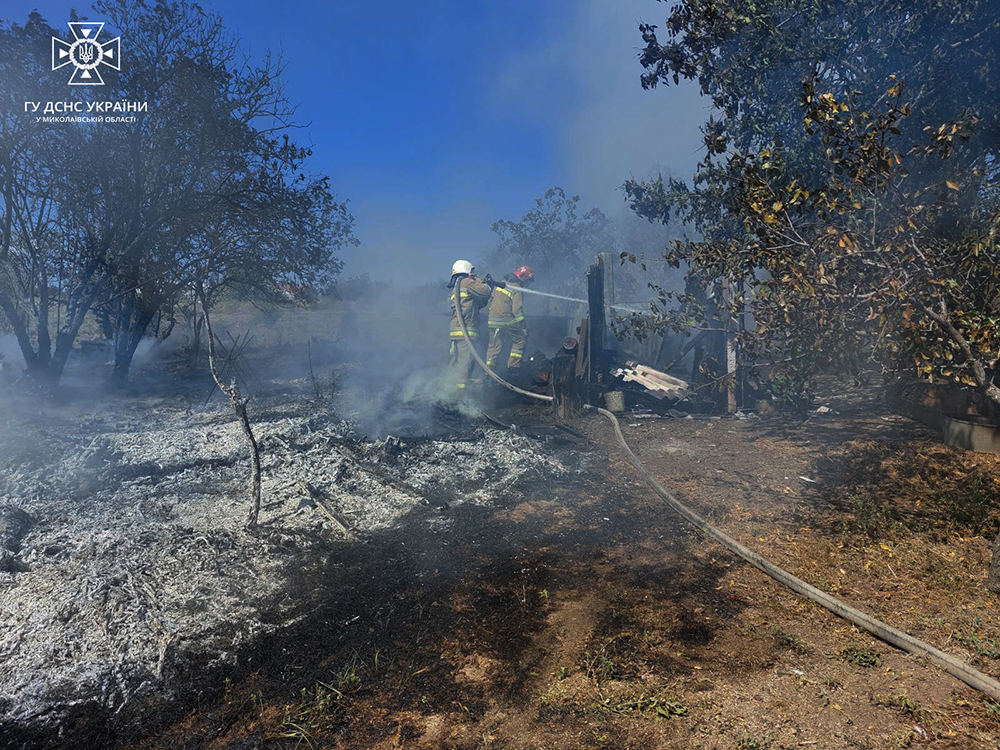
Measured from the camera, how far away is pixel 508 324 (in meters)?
11.0

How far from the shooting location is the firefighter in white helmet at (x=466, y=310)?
36.0 feet

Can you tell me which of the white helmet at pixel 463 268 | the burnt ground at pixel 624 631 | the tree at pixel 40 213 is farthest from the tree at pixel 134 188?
the burnt ground at pixel 624 631

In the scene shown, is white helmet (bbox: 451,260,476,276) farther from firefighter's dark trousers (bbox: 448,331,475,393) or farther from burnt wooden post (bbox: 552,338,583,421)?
burnt wooden post (bbox: 552,338,583,421)

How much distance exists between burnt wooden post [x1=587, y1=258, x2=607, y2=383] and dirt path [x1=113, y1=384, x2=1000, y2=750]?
15.4 feet

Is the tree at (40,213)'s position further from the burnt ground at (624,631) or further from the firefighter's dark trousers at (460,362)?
the burnt ground at (624,631)

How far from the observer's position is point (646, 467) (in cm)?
698

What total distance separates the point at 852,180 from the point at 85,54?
42.2 ft

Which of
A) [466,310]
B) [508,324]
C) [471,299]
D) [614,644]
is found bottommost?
[614,644]

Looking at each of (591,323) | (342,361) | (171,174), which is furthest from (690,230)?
(171,174)

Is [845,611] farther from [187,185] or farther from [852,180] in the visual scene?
[187,185]

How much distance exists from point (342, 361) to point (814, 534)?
1377 centimetres

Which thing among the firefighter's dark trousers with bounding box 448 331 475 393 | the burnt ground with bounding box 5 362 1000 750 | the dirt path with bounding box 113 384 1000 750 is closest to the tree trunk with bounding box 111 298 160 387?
the firefighter's dark trousers with bounding box 448 331 475 393

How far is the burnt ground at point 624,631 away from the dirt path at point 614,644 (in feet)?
0.04

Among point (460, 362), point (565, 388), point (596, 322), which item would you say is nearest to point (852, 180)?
point (565, 388)
